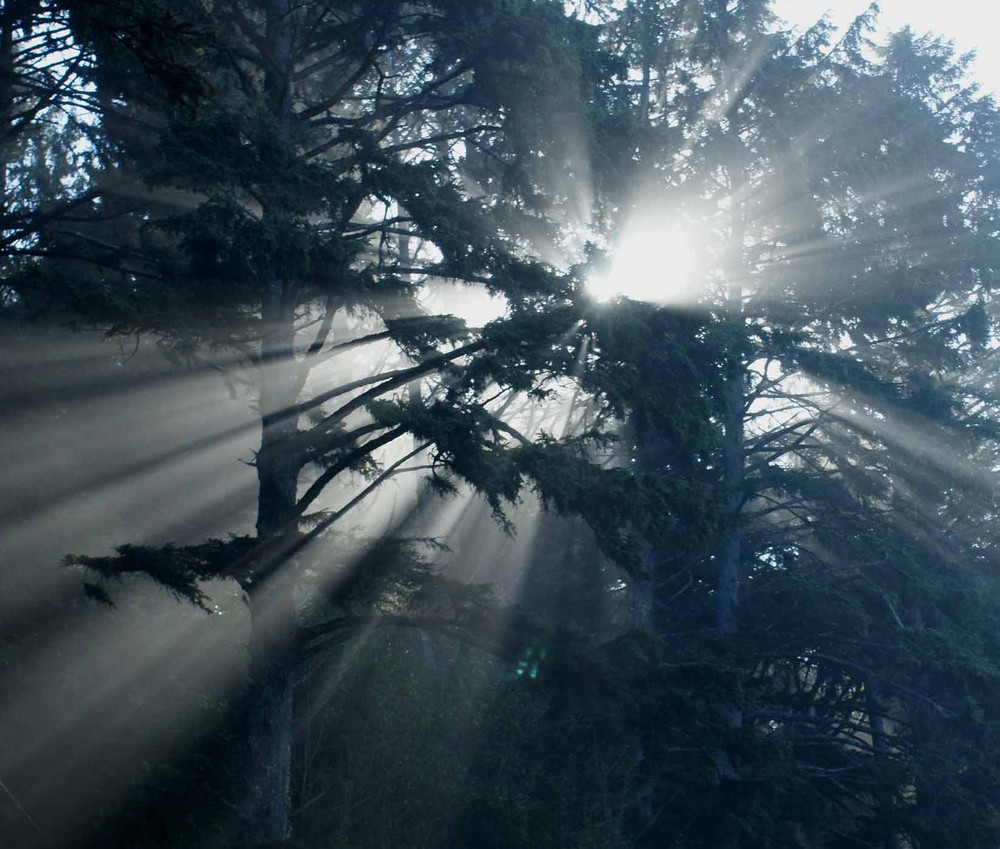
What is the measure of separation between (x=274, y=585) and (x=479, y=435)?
2.92 m

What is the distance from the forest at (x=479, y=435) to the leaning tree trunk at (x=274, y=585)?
0.04 meters

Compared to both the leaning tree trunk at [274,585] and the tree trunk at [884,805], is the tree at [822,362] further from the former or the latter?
the leaning tree trunk at [274,585]

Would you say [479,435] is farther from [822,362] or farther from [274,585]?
[822,362]

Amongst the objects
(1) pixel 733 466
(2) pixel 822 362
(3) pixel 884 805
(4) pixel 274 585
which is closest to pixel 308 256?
(4) pixel 274 585

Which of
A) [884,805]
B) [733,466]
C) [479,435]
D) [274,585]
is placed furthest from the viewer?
[733,466]

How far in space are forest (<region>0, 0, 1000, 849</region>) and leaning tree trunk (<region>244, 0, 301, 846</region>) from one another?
0.14 ft

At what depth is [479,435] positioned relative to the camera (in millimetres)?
10023

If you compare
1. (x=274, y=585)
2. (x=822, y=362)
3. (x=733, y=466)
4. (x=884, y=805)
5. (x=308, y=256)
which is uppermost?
(x=308, y=256)

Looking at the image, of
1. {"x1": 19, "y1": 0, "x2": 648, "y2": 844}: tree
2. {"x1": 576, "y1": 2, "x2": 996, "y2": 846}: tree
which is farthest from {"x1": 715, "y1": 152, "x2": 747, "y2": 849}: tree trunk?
{"x1": 19, "y1": 0, "x2": 648, "y2": 844}: tree

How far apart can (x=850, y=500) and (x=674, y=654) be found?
576 cm

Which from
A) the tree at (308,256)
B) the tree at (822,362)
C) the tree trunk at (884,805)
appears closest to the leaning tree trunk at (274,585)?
the tree at (308,256)

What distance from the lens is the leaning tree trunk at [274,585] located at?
11266 mm

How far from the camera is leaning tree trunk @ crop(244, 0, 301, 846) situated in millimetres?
11266

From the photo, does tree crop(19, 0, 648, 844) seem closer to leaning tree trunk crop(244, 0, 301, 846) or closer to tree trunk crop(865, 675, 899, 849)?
leaning tree trunk crop(244, 0, 301, 846)
